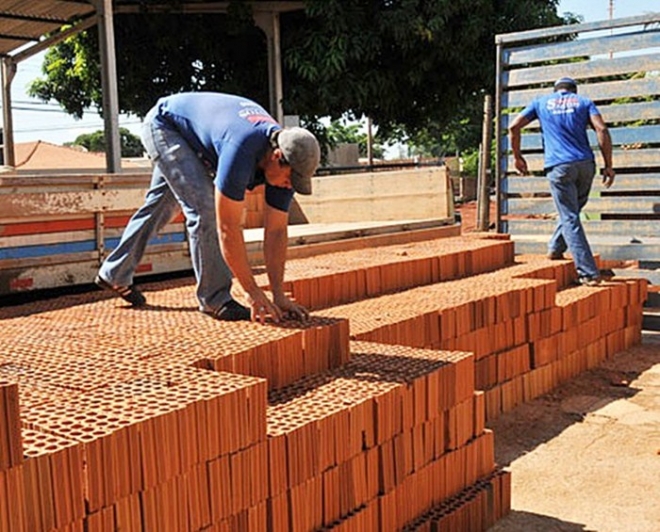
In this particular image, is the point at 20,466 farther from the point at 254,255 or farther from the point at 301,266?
the point at 254,255

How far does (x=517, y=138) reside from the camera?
7.80 m

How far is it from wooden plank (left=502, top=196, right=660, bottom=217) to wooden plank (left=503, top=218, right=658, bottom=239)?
107mm

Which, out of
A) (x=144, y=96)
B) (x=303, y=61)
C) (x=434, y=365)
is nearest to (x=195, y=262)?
(x=434, y=365)

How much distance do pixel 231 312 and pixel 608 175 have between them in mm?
4769

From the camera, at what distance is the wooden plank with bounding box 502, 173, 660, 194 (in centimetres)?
803

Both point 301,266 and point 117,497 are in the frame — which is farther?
point 301,266

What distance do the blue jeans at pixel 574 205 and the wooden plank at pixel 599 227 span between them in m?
1.10

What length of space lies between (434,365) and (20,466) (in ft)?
6.66

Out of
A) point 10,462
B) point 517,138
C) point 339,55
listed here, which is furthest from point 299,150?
point 339,55

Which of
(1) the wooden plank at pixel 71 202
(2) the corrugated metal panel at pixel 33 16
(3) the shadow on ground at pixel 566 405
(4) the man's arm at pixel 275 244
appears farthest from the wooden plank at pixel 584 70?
(4) the man's arm at pixel 275 244

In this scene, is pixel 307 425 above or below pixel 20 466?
below

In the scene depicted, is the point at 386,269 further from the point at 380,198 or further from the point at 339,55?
the point at 339,55

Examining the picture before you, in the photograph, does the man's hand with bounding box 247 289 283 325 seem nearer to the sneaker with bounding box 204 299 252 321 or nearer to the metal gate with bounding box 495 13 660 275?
the sneaker with bounding box 204 299 252 321

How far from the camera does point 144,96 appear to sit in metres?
15.2
